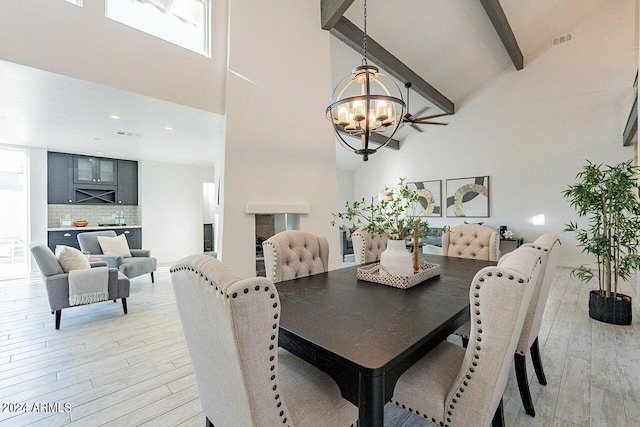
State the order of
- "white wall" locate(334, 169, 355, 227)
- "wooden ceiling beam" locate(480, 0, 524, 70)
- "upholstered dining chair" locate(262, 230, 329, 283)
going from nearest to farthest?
"upholstered dining chair" locate(262, 230, 329, 283)
"wooden ceiling beam" locate(480, 0, 524, 70)
"white wall" locate(334, 169, 355, 227)

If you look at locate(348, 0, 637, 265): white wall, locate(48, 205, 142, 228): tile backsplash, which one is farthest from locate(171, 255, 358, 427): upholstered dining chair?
locate(348, 0, 637, 265): white wall

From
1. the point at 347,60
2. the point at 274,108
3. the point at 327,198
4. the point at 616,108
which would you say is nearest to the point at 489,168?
the point at 616,108

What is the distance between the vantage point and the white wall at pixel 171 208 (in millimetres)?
6621

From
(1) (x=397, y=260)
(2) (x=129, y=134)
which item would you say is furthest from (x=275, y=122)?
(1) (x=397, y=260)

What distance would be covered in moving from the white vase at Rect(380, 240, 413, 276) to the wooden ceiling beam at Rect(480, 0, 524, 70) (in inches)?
185

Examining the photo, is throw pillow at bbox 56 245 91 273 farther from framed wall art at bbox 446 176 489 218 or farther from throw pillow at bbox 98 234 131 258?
framed wall art at bbox 446 176 489 218

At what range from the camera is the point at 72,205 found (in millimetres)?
5910

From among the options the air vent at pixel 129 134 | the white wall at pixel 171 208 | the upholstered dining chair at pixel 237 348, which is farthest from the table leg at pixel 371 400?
the white wall at pixel 171 208

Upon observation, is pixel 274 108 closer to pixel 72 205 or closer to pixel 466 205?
pixel 72 205

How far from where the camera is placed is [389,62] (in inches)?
208

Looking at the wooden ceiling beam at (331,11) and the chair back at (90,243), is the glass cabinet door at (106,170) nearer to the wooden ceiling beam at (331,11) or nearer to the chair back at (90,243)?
the chair back at (90,243)

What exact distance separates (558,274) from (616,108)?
3331 millimetres

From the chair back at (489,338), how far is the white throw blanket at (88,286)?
3.65 metres

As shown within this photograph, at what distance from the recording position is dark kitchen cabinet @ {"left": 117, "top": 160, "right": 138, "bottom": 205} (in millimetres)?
6409
